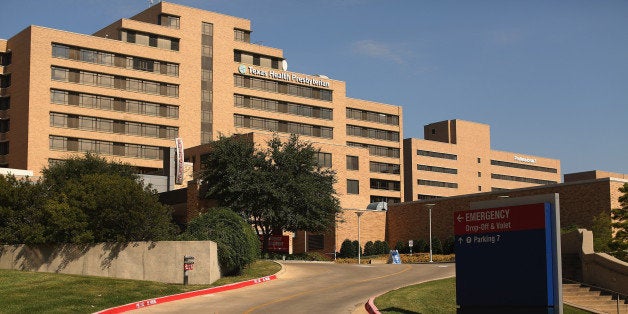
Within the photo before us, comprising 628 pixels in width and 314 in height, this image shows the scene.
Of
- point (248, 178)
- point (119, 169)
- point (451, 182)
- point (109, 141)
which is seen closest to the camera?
point (248, 178)

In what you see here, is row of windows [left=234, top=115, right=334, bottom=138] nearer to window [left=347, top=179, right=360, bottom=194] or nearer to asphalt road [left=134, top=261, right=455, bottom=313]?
window [left=347, top=179, right=360, bottom=194]

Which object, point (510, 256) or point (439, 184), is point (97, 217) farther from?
point (439, 184)

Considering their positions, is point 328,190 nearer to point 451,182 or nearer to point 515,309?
point 515,309

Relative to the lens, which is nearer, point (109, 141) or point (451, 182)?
point (109, 141)

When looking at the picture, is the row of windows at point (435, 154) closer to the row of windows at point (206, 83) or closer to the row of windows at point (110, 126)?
the row of windows at point (206, 83)

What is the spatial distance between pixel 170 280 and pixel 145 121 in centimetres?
7280

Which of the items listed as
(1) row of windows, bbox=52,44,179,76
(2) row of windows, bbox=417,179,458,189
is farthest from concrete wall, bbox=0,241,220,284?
(2) row of windows, bbox=417,179,458,189

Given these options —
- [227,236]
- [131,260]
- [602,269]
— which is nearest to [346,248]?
[227,236]

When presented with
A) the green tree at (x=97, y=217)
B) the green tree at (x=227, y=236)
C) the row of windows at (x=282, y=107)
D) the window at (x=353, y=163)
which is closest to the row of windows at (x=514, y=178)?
the row of windows at (x=282, y=107)

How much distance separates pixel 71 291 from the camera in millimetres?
37250

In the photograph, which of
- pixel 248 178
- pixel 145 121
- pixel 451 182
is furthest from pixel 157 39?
pixel 451 182

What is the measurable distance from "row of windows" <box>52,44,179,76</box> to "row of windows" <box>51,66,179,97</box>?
1.63 meters

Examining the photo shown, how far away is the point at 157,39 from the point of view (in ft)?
378

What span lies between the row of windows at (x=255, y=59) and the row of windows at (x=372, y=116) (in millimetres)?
16522
